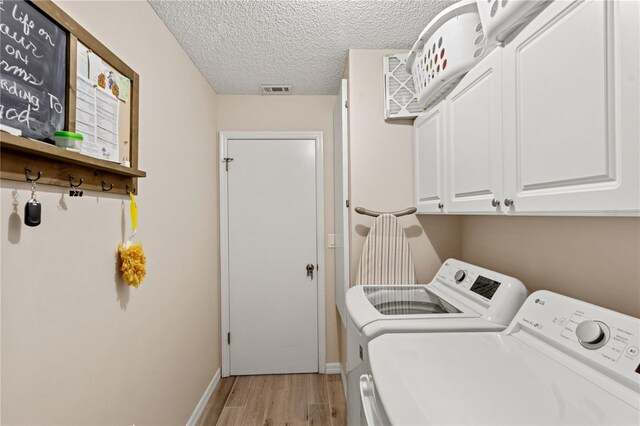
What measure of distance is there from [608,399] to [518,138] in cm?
73

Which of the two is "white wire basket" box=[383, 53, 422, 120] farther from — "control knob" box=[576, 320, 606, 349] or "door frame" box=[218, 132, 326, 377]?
"control knob" box=[576, 320, 606, 349]

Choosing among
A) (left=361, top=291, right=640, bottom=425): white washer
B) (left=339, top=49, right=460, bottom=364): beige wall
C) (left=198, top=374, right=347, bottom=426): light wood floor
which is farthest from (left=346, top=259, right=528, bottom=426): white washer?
(left=198, top=374, right=347, bottom=426): light wood floor

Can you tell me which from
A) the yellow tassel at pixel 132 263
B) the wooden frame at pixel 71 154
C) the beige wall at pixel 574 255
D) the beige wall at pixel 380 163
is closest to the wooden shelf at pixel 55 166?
the wooden frame at pixel 71 154

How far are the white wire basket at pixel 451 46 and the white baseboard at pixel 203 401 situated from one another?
246cm

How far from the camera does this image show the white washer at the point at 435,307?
1.12 m

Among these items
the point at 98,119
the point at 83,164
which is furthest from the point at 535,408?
the point at 98,119

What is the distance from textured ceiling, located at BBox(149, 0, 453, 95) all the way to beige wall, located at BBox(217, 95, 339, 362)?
319 mm

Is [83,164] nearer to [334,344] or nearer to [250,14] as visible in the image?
[250,14]

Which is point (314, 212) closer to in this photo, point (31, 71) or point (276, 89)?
point (276, 89)

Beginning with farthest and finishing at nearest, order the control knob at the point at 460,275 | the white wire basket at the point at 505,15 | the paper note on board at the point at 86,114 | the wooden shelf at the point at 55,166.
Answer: the control knob at the point at 460,275, the paper note on board at the point at 86,114, the white wire basket at the point at 505,15, the wooden shelf at the point at 55,166

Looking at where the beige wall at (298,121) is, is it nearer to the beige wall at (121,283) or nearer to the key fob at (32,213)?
the beige wall at (121,283)

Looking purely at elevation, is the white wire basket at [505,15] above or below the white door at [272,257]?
above

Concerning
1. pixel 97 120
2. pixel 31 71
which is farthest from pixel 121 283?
pixel 31 71

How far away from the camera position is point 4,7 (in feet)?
2.44
